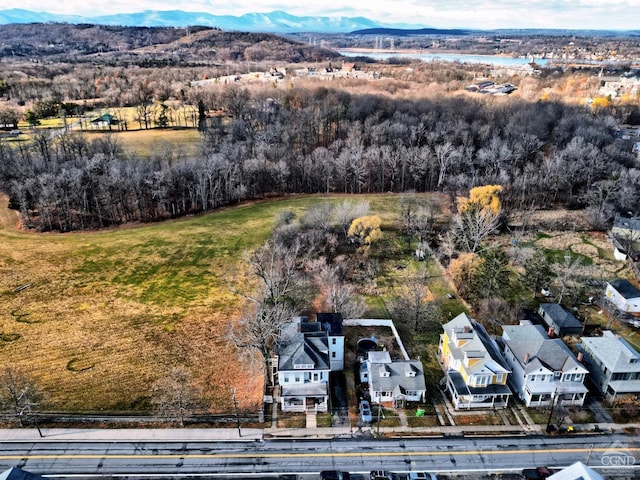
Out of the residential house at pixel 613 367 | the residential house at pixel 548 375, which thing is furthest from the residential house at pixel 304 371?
the residential house at pixel 613 367

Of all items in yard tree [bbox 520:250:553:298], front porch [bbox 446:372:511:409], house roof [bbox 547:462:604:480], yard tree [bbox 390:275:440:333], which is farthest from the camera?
yard tree [bbox 520:250:553:298]

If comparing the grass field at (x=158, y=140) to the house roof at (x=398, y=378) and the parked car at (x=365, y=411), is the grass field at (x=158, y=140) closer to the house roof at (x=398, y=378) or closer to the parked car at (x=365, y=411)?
the house roof at (x=398, y=378)

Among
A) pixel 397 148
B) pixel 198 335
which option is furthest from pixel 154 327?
pixel 397 148

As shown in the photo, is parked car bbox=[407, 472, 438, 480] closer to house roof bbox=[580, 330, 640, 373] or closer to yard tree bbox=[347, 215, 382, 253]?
house roof bbox=[580, 330, 640, 373]

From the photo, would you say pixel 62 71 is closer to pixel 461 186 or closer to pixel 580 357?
pixel 461 186

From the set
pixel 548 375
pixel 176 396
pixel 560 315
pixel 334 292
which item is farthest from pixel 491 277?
pixel 176 396

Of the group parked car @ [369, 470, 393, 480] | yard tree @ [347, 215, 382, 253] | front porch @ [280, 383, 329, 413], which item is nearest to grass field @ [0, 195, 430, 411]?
front porch @ [280, 383, 329, 413]
